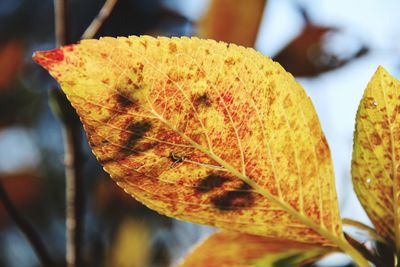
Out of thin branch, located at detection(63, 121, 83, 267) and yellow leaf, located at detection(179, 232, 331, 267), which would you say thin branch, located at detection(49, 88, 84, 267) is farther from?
yellow leaf, located at detection(179, 232, 331, 267)

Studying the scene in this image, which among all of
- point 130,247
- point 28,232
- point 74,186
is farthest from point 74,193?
point 130,247

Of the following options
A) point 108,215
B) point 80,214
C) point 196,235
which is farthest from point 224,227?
point 196,235

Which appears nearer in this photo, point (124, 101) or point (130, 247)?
point (124, 101)

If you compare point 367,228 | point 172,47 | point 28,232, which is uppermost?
point 172,47

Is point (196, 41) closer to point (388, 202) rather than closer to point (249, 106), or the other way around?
point (249, 106)

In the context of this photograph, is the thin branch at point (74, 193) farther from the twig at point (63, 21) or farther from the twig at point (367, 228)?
the twig at point (367, 228)

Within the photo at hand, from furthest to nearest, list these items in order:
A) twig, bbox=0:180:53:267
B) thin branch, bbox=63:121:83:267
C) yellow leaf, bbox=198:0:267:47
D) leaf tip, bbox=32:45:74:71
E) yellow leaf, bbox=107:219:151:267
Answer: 1. yellow leaf, bbox=107:219:151:267
2. yellow leaf, bbox=198:0:267:47
3. thin branch, bbox=63:121:83:267
4. twig, bbox=0:180:53:267
5. leaf tip, bbox=32:45:74:71

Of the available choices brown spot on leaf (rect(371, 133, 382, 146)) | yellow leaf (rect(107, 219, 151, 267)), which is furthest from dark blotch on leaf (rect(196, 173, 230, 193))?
yellow leaf (rect(107, 219, 151, 267))

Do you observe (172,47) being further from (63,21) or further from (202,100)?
(63,21)

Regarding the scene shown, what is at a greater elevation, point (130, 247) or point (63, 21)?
point (63, 21)
